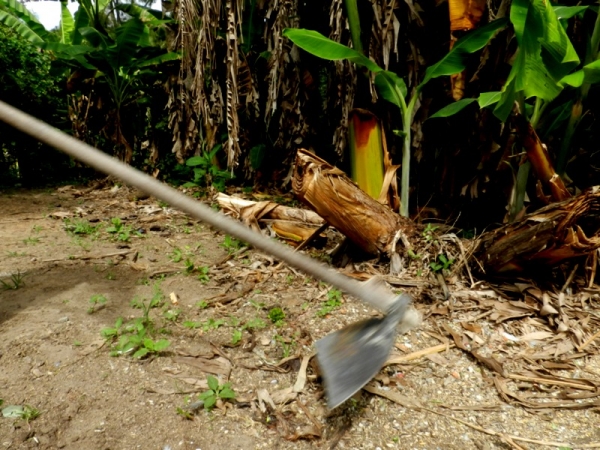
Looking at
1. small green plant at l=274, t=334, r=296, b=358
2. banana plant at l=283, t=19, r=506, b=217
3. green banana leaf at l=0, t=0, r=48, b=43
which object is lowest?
small green plant at l=274, t=334, r=296, b=358

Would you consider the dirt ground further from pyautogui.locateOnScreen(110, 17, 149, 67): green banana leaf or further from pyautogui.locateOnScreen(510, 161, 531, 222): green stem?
pyautogui.locateOnScreen(110, 17, 149, 67): green banana leaf

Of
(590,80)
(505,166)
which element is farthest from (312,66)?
(590,80)

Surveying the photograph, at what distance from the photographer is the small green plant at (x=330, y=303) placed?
2.34 meters

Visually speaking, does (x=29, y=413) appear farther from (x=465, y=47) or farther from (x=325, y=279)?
(x=465, y=47)

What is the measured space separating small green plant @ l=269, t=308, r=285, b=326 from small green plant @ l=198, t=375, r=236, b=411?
55cm

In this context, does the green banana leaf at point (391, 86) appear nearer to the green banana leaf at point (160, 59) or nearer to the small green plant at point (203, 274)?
the small green plant at point (203, 274)

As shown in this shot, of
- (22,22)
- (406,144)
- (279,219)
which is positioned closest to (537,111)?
(406,144)

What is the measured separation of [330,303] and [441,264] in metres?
0.79

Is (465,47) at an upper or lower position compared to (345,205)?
upper

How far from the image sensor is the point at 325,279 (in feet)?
4.59

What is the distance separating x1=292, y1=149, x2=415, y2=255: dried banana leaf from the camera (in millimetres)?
2641

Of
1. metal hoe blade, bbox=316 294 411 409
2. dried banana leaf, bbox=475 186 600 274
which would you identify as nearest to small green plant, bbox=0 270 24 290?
metal hoe blade, bbox=316 294 411 409

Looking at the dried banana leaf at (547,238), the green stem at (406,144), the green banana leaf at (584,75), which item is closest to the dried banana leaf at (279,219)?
the green stem at (406,144)

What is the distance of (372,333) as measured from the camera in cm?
154
